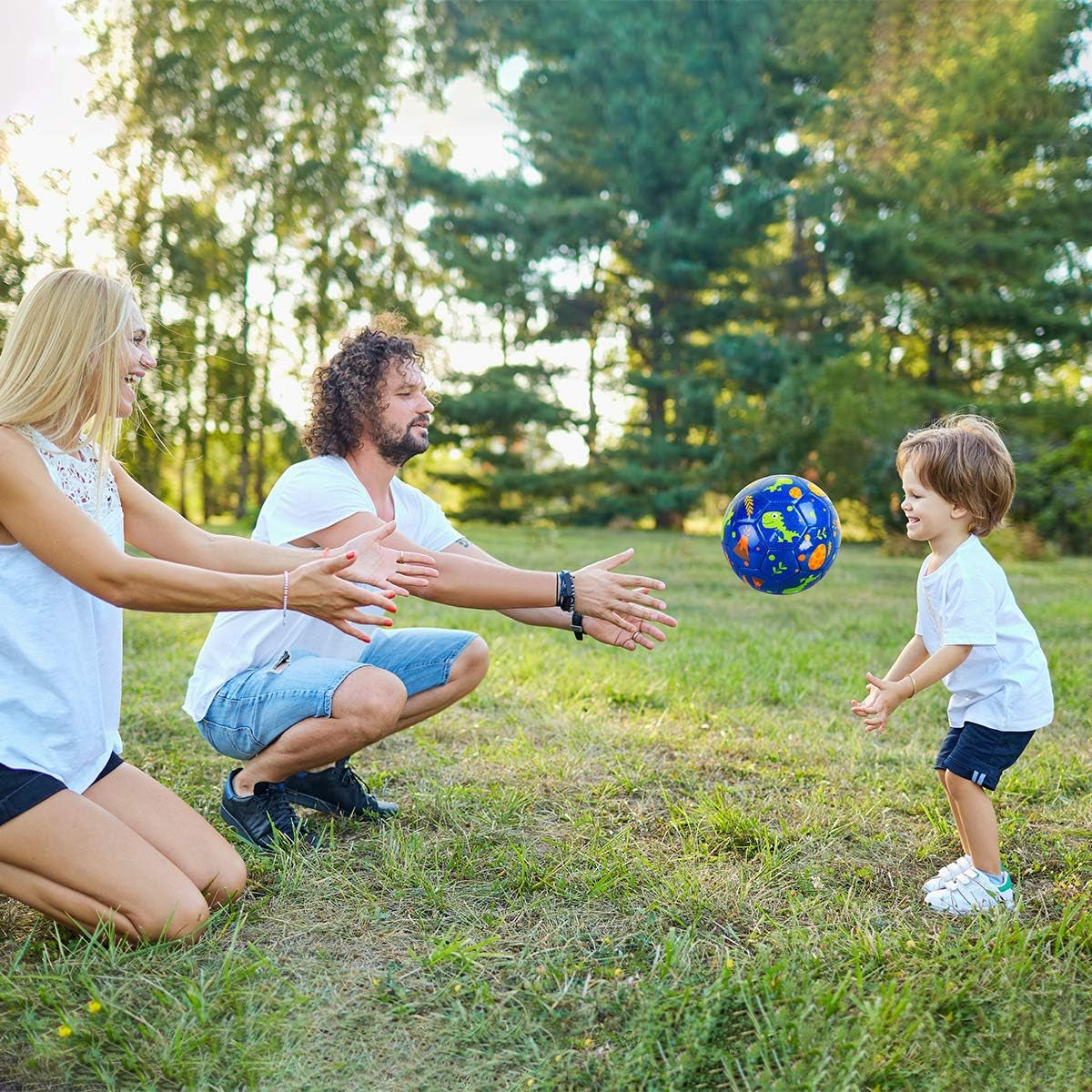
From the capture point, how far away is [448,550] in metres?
3.94

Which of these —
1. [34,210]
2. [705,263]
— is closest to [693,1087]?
[34,210]

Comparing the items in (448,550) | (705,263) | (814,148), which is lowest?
(448,550)

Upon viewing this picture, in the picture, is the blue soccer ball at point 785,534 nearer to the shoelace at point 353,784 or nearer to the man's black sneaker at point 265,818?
the shoelace at point 353,784

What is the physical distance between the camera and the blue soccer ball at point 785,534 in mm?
3549

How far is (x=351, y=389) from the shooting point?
357 centimetres

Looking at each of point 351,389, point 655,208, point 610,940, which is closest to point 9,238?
point 351,389

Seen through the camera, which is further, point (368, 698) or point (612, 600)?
point (612, 600)

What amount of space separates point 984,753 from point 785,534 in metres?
1.01

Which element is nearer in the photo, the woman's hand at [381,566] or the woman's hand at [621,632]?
the woman's hand at [381,566]

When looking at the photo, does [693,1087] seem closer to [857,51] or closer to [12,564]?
[12,564]

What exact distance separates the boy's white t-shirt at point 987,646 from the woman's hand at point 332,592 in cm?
156

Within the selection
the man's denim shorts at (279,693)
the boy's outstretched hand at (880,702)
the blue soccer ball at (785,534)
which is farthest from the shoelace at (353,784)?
the boy's outstretched hand at (880,702)

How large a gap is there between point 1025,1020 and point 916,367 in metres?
24.8

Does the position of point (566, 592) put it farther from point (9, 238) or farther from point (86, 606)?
point (9, 238)
